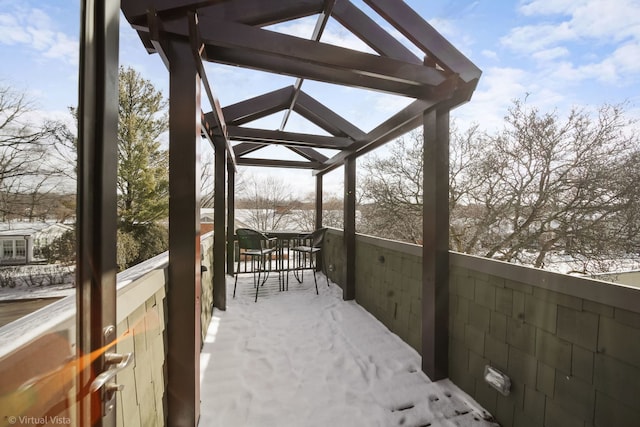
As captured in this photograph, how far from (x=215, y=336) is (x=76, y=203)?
9.15 ft

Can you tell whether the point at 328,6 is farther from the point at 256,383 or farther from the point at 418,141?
the point at 418,141

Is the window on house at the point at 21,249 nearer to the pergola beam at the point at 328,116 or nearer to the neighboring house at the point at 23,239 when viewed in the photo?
the neighboring house at the point at 23,239

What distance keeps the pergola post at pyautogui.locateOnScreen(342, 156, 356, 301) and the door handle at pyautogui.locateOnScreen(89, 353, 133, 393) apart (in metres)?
3.74

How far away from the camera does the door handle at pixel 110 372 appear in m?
0.67

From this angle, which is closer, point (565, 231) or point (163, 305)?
point (163, 305)

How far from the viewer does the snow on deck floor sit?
1.89m

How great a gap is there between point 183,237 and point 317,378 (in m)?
1.63

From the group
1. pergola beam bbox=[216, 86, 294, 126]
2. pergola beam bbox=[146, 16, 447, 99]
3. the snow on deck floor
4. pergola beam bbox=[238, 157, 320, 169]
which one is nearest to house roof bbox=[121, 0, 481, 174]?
pergola beam bbox=[146, 16, 447, 99]

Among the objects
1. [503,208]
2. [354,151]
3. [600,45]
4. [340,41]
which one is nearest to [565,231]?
[503,208]

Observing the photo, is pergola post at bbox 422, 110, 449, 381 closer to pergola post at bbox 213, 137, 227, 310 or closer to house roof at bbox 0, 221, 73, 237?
house roof at bbox 0, 221, 73, 237

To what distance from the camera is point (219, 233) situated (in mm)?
3961

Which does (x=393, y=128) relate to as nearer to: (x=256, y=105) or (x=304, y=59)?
(x=304, y=59)

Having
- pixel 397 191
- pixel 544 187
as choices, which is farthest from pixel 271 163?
pixel 544 187

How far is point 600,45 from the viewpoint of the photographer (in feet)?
15.0
